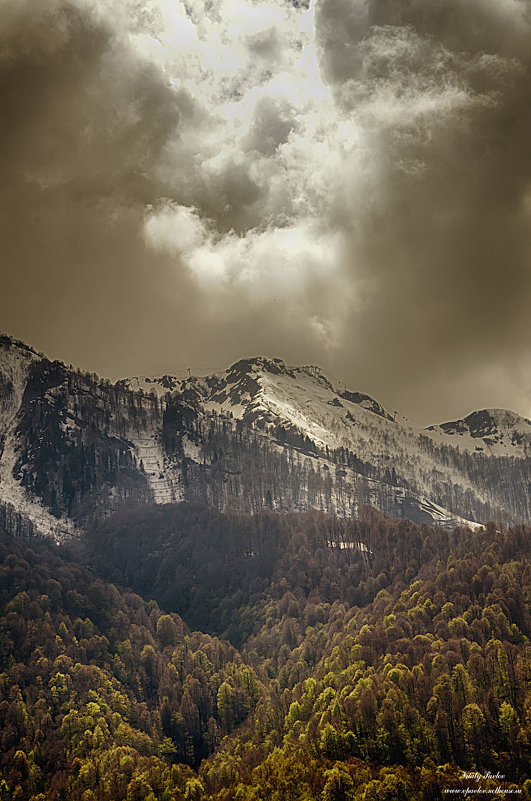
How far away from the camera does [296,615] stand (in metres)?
198

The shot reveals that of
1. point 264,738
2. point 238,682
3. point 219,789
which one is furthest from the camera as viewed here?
point 238,682

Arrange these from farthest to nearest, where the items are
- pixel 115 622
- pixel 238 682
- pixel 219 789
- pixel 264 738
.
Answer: pixel 115 622
pixel 238 682
pixel 264 738
pixel 219 789

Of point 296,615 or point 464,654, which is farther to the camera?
point 296,615

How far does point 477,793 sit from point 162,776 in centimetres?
5230

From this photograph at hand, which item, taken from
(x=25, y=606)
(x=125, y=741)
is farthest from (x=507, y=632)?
(x=25, y=606)

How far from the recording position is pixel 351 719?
125375mm

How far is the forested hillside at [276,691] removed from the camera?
116 meters

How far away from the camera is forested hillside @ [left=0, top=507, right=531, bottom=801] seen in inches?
4582

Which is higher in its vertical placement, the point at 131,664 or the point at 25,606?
the point at 25,606

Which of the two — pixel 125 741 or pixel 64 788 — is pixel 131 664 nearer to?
pixel 125 741

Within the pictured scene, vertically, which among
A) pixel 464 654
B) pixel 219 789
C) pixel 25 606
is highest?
pixel 25 606

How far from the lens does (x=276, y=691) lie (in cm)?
16175

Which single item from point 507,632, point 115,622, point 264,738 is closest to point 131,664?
point 115,622

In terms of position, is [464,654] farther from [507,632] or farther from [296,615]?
[296,615]
